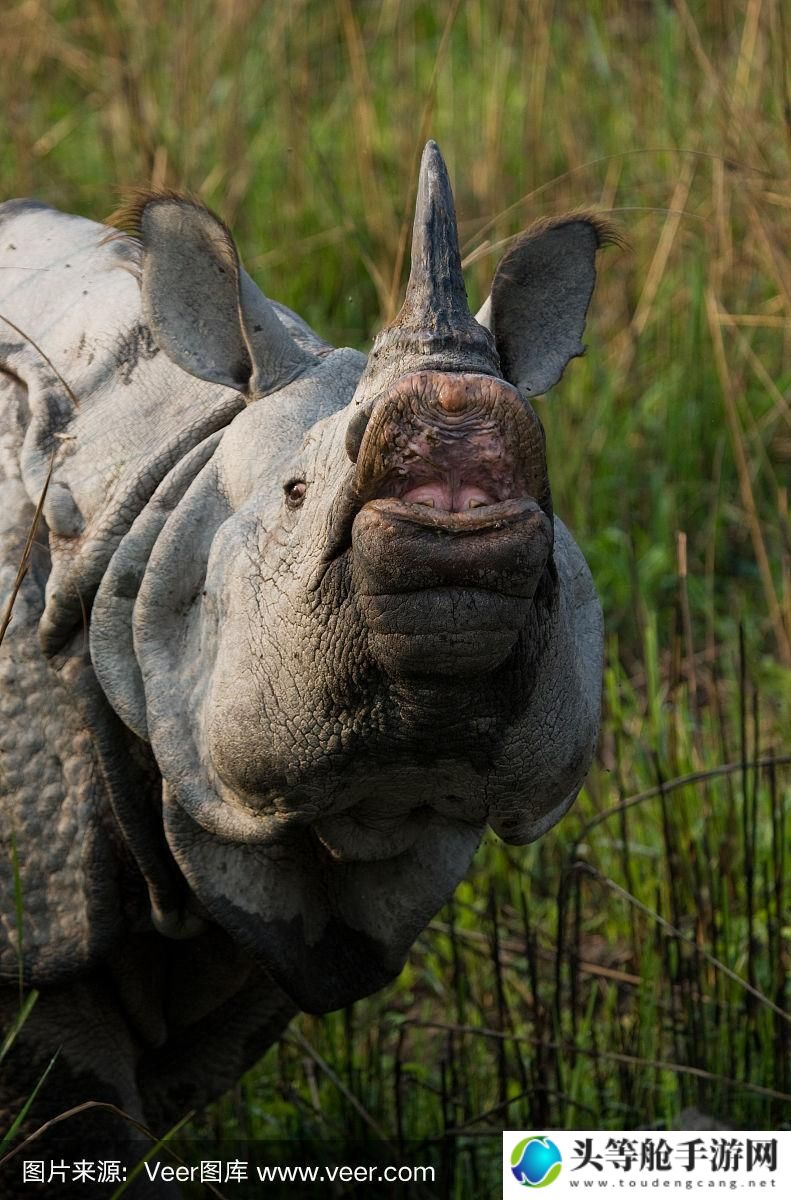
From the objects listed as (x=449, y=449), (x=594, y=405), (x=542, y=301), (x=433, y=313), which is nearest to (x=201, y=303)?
(x=542, y=301)

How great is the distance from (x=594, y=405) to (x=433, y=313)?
11.8 ft

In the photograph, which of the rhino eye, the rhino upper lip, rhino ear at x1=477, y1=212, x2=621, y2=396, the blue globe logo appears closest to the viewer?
the rhino upper lip

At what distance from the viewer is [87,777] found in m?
2.69

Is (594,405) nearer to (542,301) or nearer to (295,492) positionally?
(542,301)

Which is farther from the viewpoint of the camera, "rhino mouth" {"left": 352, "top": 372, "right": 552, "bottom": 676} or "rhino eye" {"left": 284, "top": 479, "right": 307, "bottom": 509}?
"rhino eye" {"left": 284, "top": 479, "right": 307, "bottom": 509}

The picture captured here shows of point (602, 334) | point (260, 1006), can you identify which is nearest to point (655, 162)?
point (602, 334)

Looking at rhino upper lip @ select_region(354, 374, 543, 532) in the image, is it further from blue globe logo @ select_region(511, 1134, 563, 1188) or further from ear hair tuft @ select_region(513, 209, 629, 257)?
blue globe logo @ select_region(511, 1134, 563, 1188)

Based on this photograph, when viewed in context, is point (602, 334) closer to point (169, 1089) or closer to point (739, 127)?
point (739, 127)

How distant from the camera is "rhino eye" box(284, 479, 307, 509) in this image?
2244 millimetres

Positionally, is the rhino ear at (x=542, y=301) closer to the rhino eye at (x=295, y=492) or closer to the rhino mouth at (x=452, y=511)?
the rhino eye at (x=295, y=492)

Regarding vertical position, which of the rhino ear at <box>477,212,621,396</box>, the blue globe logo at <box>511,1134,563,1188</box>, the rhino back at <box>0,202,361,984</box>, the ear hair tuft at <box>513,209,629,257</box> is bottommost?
the blue globe logo at <box>511,1134,563,1188</box>

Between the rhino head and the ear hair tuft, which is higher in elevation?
the ear hair tuft

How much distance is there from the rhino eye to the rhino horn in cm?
24

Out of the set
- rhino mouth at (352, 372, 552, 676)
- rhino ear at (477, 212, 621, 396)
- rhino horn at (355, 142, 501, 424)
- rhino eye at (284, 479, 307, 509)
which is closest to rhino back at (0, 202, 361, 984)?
rhino ear at (477, 212, 621, 396)
